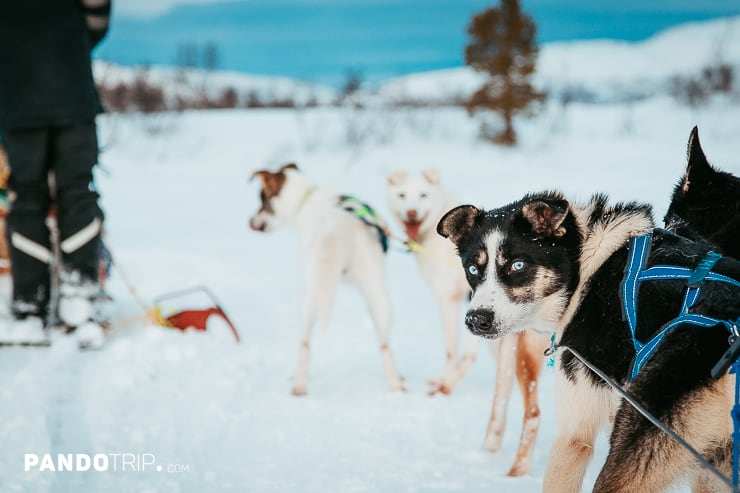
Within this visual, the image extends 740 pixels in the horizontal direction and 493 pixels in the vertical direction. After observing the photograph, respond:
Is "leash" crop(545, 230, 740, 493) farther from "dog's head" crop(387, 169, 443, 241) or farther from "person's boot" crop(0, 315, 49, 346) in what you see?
"person's boot" crop(0, 315, 49, 346)

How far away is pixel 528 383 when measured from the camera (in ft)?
8.87

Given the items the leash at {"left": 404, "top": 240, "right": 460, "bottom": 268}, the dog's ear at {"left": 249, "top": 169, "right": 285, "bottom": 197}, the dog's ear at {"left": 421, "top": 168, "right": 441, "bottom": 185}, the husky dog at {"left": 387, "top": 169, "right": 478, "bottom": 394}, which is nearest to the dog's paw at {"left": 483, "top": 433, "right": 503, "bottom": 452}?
the husky dog at {"left": 387, "top": 169, "right": 478, "bottom": 394}

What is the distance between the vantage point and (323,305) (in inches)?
148

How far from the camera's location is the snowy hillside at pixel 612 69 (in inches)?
513

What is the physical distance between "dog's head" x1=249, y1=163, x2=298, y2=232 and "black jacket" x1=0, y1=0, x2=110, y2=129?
1.25m

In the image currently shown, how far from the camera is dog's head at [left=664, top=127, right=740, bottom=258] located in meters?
2.24

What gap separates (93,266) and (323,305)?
1.54 m

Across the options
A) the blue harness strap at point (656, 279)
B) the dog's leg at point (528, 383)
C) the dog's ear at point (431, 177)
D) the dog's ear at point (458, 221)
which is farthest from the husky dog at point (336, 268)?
the blue harness strap at point (656, 279)

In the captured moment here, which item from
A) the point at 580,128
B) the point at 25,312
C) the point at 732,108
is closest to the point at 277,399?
the point at 25,312

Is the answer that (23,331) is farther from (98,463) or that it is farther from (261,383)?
(98,463)

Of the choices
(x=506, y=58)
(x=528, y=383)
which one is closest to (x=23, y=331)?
(x=528, y=383)

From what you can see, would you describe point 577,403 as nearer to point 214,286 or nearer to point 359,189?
point 214,286

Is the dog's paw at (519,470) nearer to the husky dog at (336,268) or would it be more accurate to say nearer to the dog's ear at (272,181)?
the husky dog at (336,268)

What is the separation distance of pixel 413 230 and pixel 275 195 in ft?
3.64
